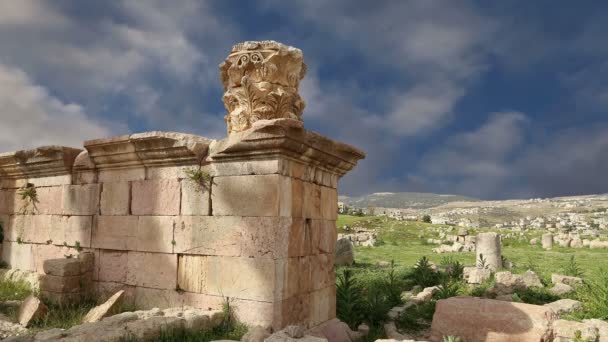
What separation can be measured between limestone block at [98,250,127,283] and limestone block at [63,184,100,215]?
70 centimetres

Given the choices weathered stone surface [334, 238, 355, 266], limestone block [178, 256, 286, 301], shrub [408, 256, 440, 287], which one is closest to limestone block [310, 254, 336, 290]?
limestone block [178, 256, 286, 301]

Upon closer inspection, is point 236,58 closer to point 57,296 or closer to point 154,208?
point 154,208

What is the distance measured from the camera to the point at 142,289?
18.8 ft

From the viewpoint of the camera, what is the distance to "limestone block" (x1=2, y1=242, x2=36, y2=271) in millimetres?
7316

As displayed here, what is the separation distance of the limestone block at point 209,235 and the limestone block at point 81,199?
1.79 meters

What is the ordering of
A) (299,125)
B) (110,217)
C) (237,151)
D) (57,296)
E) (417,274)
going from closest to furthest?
(299,125) < (237,151) < (57,296) < (110,217) < (417,274)

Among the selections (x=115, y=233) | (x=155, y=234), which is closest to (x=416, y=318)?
(x=155, y=234)

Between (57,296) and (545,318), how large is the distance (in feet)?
20.2

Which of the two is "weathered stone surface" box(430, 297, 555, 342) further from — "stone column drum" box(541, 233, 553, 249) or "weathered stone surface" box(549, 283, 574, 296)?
"stone column drum" box(541, 233, 553, 249)

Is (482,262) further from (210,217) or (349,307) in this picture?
(210,217)

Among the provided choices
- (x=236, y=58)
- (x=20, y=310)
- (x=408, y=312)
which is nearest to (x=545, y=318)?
(x=408, y=312)

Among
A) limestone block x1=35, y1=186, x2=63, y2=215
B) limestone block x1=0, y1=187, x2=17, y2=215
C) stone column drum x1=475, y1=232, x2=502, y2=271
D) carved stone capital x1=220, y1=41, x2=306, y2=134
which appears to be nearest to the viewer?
carved stone capital x1=220, y1=41, x2=306, y2=134

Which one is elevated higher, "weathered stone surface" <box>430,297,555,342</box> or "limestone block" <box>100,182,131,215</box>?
"limestone block" <box>100,182,131,215</box>

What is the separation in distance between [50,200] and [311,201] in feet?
15.0
